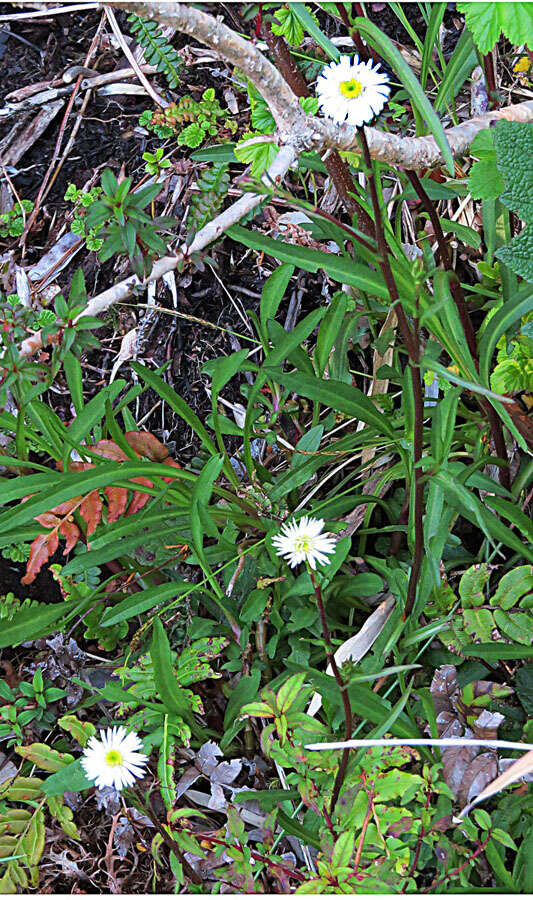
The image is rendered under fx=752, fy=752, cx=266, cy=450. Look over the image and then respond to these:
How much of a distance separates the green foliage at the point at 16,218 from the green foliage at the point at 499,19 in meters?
1.43

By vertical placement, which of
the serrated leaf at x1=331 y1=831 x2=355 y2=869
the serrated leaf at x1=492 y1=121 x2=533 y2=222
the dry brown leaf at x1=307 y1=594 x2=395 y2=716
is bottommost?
the serrated leaf at x1=331 y1=831 x2=355 y2=869

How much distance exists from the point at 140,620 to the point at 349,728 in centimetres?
59

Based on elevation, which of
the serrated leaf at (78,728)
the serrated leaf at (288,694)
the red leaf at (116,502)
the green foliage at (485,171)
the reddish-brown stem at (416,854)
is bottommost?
the reddish-brown stem at (416,854)

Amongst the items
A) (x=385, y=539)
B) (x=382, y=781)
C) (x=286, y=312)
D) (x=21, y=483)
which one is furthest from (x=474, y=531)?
(x=21, y=483)

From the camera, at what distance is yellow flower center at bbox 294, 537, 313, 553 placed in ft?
2.88

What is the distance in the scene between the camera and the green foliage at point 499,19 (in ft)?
3.01

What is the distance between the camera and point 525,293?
1.20 metres

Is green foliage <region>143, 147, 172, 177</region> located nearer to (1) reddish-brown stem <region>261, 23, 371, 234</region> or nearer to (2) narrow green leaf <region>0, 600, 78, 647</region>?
(1) reddish-brown stem <region>261, 23, 371, 234</region>

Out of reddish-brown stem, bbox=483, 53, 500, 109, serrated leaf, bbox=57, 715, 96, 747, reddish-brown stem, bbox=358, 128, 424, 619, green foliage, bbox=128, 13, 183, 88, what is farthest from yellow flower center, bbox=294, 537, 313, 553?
green foliage, bbox=128, 13, 183, 88

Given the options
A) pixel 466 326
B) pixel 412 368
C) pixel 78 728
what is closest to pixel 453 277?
pixel 466 326

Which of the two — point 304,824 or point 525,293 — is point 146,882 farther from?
point 525,293

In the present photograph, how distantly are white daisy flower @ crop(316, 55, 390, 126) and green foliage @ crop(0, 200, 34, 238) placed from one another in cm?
142

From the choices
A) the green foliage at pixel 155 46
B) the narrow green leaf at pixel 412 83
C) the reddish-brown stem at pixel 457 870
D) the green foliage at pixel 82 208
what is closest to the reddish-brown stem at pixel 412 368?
the narrow green leaf at pixel 412 83

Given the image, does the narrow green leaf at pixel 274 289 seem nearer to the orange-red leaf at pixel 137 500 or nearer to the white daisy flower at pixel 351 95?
the orange-red leaf at pixel 137 500
